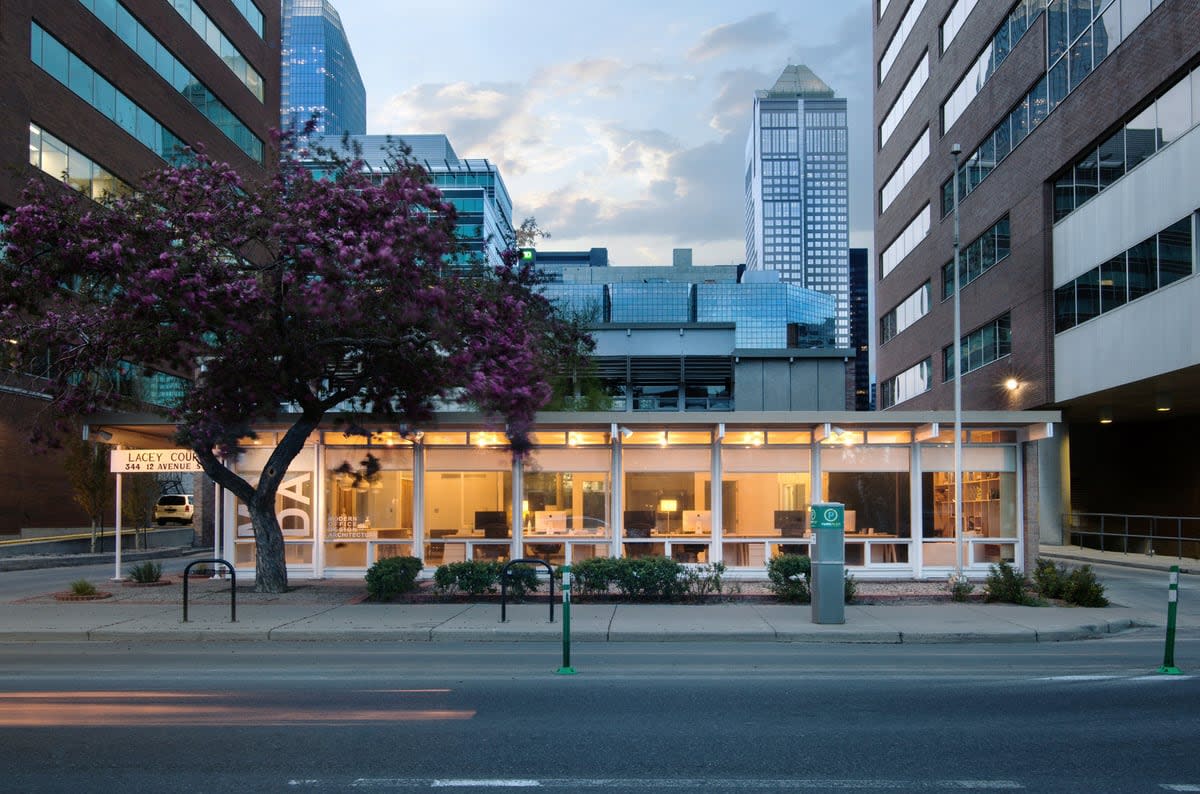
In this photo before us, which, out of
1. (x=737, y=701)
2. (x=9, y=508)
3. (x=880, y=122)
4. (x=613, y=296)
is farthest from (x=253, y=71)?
(x=613, y=296)

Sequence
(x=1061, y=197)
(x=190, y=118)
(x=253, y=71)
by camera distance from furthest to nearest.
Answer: (x=253, y=71) → (x=190, y=118) → (x=1061, y=197)

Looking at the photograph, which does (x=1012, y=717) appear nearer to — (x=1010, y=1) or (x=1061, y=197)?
(x=1061, y=197)

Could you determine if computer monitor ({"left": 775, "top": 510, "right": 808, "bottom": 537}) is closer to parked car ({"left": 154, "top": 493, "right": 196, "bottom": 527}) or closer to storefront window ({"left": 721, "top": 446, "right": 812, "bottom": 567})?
storefront window ({"left": 721, "top": 446, "right": 812, "bottom": 567})

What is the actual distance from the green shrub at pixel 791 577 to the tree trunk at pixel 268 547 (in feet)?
30.0

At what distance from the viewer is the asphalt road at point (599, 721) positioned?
23.6 feet

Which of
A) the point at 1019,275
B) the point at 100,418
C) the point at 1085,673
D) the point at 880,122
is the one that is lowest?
the point at 1085,673

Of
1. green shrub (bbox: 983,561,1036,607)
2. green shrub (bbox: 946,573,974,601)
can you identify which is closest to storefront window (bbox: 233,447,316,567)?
green shrub (bbox: 946,573,974,601)

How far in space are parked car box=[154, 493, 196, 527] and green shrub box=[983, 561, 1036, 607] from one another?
4023cm

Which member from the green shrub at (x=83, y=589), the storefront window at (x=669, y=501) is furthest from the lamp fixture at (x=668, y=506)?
the green shrub at (x=83, y=589)

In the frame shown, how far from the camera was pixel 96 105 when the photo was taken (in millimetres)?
39156

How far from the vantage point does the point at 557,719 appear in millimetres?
9094

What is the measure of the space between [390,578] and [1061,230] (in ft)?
88.1

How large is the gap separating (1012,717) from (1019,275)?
105ft

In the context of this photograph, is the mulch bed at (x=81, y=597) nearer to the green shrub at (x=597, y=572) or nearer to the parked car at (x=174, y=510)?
the green shrub at (x=597, y=572)
